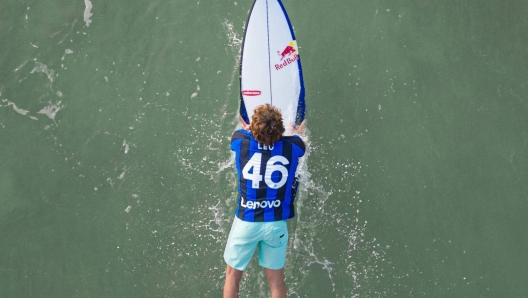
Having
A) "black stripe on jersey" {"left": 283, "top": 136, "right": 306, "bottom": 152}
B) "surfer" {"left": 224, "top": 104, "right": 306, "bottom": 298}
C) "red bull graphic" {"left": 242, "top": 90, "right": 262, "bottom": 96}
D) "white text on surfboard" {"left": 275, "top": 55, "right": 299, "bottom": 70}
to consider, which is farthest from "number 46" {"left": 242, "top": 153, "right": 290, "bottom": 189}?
"white text on surfboard" {"left": 275, "top": 55, "right": 299, "bottom": 70}

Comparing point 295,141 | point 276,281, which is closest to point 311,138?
point 295,141

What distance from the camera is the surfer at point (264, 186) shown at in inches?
97.4

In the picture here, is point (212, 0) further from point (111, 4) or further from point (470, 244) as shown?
point (470, 244)

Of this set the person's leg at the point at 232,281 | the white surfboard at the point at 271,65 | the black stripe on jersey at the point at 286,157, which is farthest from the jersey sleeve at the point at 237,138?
the person's leg at the point at 232,281

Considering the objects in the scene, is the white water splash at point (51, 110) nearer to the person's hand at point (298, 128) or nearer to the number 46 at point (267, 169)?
the number 46 at point (267, 169)

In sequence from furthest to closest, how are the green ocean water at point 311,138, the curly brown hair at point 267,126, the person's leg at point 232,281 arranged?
the green ocean water at point 311,138 → the person's leg at point 232,281 → the curly brown hair at point 267,126

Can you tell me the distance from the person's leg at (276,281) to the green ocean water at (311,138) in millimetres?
283

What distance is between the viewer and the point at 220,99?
2990 mm

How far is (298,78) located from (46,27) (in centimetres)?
168

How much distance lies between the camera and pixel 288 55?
291 centimetres

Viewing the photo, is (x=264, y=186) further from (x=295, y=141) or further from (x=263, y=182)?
(x=295, y=141)

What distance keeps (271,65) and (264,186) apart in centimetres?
82

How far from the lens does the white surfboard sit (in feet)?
9.44

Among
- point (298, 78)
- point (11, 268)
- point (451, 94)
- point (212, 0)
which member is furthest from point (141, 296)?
point (451, 94)
